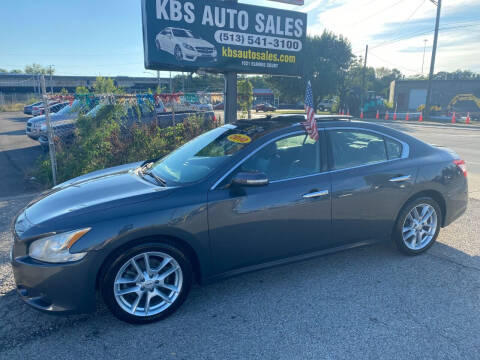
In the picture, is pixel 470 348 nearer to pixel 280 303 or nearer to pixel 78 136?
pixel 280 303

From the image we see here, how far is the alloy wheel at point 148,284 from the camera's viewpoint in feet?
9.23

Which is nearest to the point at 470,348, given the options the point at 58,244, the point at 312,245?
the point at 312,245

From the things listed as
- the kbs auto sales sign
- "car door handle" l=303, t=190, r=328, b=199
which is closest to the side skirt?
"car door handle" l=303, t=190, r=328, b=199

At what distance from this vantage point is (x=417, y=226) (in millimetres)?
4020

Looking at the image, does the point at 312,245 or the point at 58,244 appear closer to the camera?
the point at 58,244

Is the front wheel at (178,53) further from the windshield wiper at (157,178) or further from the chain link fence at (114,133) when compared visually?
the windshield wiper at (157,178)

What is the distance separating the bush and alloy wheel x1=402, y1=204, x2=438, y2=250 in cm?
445

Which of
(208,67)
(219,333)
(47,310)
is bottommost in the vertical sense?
(219,333)

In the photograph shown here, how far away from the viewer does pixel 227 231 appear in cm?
306

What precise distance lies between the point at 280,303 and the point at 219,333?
2.16 feet

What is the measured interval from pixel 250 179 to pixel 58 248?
5.10ft

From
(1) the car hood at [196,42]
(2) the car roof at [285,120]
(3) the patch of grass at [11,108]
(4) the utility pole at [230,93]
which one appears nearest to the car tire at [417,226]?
(2) the car roof at [285,120]

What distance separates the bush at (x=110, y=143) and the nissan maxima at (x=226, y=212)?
3705 mm

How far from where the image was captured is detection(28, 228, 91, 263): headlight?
2594 millimetres
